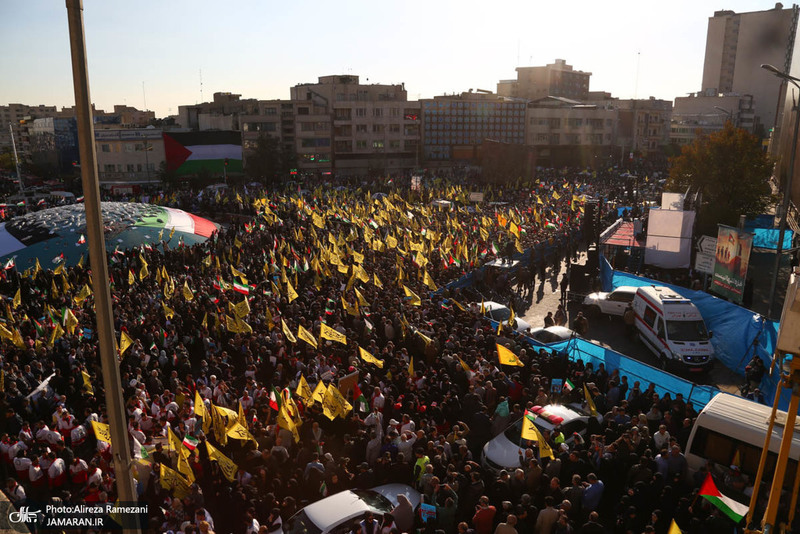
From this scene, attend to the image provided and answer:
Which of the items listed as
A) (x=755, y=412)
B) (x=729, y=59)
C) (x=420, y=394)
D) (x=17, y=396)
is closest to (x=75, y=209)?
(x=17, y=396)

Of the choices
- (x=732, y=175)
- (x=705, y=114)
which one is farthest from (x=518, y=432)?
(x=705, y=114)

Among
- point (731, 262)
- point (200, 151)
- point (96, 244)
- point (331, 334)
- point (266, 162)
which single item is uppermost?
point (200, 151)

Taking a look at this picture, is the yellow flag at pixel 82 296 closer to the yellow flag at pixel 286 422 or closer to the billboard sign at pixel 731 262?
the yellow flag at pixel 286 422

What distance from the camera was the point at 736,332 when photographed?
17.1m

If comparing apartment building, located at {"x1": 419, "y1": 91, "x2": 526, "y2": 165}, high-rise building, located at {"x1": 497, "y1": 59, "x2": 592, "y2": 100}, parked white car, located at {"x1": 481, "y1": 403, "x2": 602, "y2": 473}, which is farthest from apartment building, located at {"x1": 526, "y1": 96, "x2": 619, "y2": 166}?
parked white car, located at {"x1": 481, "y1": 403, "x2": 602, "y2": 473}

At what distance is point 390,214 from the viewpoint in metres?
32.5

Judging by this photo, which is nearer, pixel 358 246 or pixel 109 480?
pixel 109 480

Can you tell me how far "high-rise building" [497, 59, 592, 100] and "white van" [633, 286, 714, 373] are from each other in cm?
11534

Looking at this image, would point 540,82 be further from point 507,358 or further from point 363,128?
point 507,358

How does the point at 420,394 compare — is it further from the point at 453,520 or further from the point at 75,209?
the point at 75,209

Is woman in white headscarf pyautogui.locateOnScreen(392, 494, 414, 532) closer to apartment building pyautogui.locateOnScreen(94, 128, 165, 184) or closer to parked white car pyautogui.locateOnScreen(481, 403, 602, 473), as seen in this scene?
parked white car pyautogui.locateOnScreen(481, 403, 602, 473)

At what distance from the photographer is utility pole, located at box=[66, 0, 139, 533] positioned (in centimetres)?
439

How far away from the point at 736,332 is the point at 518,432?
30.3ft

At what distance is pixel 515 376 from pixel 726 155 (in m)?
26.4
